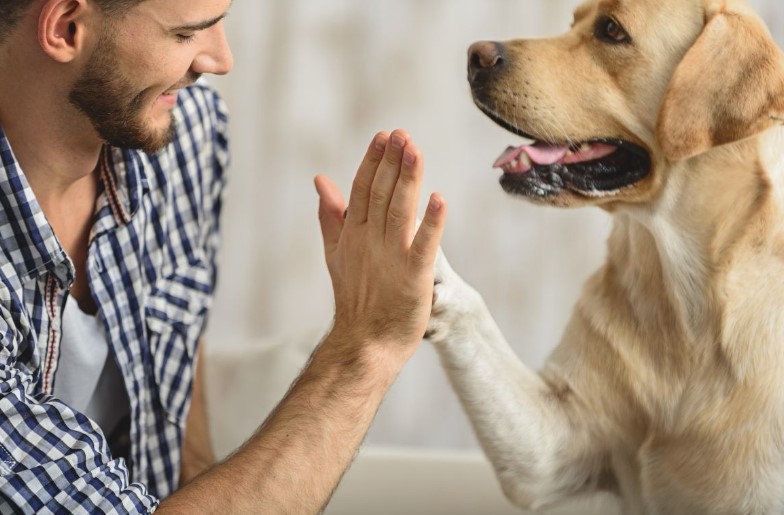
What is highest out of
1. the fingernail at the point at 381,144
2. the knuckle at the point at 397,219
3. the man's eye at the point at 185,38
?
the man's eye at the point at 185,38

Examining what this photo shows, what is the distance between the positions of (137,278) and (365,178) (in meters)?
0.51

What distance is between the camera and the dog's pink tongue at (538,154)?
1.33 m

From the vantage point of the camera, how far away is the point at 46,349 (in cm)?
134

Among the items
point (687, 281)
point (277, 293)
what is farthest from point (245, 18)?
point (687, 281)

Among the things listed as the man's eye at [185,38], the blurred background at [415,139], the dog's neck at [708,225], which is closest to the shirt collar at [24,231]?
the man's eye at [185,38]

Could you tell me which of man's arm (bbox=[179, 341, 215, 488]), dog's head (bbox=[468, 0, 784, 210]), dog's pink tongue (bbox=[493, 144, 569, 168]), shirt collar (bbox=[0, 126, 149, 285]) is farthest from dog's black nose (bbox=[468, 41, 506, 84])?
man's arm (bbox=[179, 341, 215, 488])

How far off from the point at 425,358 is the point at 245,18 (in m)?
1.01

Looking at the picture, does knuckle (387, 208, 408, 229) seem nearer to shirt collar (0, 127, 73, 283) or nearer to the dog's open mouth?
the dog's open mouth

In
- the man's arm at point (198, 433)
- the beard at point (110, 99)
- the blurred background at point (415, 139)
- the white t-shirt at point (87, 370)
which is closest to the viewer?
the beard at point (110, 99)

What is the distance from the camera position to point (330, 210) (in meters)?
1.32

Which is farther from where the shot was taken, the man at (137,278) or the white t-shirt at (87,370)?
the white t-shirt at (87,370)

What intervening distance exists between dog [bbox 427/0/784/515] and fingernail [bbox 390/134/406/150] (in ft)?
0.74

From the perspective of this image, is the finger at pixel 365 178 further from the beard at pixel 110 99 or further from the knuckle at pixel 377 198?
the beard at pixel 110 99

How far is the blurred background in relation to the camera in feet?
7.41
